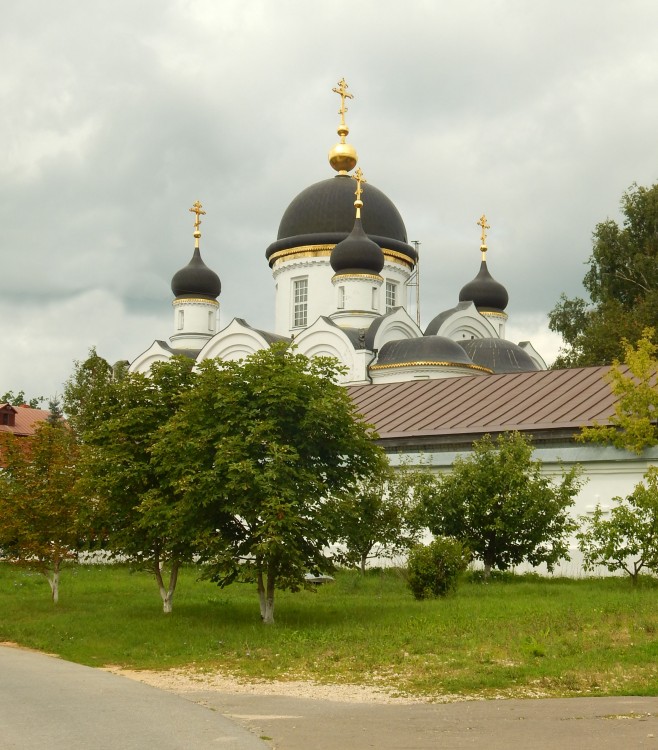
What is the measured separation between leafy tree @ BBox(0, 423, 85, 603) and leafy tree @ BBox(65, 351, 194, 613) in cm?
56

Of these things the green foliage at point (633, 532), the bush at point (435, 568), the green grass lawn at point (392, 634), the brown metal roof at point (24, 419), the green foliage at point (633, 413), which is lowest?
the green grass lawn at point (392, 634)

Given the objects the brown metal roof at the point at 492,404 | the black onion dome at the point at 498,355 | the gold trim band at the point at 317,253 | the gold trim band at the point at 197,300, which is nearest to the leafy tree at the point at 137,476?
the brown metal roof at the point at 492,404

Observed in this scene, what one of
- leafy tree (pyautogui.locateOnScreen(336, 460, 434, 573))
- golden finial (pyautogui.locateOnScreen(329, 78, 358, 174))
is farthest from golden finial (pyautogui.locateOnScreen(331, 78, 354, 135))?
leafy tree (pyautogui.locateOnScreen(336, 460, 434, 573))

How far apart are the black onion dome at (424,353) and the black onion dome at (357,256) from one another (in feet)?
11.5

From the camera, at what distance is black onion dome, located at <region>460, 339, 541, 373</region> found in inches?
1559

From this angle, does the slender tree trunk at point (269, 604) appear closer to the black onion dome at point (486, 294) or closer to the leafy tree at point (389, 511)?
the leafy tree at point (389, 511)

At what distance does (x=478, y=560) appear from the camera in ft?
65.4

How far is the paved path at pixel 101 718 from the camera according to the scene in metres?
7.47

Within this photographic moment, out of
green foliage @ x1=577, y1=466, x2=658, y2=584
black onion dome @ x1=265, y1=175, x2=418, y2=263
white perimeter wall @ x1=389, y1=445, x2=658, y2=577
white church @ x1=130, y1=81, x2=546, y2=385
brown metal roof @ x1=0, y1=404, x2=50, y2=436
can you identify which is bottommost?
green foliage @ x1=577, y1=466, x2=658, y2=584

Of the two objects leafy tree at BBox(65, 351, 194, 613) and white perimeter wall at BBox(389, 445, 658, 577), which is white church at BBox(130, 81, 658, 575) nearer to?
white perimeter wall at BBox(389, 445, 658, 577)

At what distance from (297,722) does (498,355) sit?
106 feet

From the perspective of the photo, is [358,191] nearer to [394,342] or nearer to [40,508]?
[394,342]

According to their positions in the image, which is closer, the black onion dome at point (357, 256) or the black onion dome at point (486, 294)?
the black onion dome at point (357, 256)

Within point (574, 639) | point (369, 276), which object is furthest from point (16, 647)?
point (369, 276)
